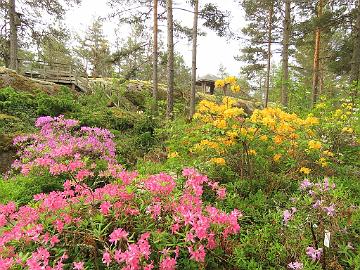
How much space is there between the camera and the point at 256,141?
164 inches

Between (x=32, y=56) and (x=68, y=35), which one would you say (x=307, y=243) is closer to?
(x=68, y=35)

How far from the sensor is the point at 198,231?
1.90 metres

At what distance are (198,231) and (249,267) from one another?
74 cm

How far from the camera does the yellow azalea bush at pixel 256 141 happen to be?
148 inches

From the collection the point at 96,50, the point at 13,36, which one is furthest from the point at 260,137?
the point at 96,50

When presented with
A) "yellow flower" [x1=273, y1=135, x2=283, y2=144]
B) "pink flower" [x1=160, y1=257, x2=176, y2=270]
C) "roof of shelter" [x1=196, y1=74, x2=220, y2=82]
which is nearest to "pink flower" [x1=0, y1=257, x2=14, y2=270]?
"pink flower" [x1=160, y1=257, x2=176, y2=270]

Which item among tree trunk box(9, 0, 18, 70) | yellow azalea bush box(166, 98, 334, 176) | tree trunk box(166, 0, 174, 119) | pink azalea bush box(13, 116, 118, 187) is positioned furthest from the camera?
tree trunk box(9, 0, 18, 70)

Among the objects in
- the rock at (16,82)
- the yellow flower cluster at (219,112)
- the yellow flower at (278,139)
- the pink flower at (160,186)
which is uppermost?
the rock at (16,82)

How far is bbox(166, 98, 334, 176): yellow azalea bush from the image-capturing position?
3771 mm

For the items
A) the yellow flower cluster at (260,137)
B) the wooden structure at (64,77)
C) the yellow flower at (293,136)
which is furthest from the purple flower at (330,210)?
the wooden structure at (64,77)

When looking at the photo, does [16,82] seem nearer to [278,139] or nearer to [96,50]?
[278,139]

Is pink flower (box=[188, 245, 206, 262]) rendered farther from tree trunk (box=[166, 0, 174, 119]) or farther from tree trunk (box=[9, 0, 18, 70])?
tree trunk (box=[9, 0, 18, 70])

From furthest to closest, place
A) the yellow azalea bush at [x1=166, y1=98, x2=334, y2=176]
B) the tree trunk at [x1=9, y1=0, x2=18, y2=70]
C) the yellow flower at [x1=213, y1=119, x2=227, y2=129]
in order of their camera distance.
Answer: the tree trunk at [x1=9, y1=0, x2=18, y2=70] < the yellow azalea bush at [x1=166, y1=98, x2=334, y2=176] < the yellow flower at [x1=213, y1=119, x2=227, y2=129]

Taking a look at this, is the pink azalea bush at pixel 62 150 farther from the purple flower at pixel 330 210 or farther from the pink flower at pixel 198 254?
the purple flower at pixel 330 210
